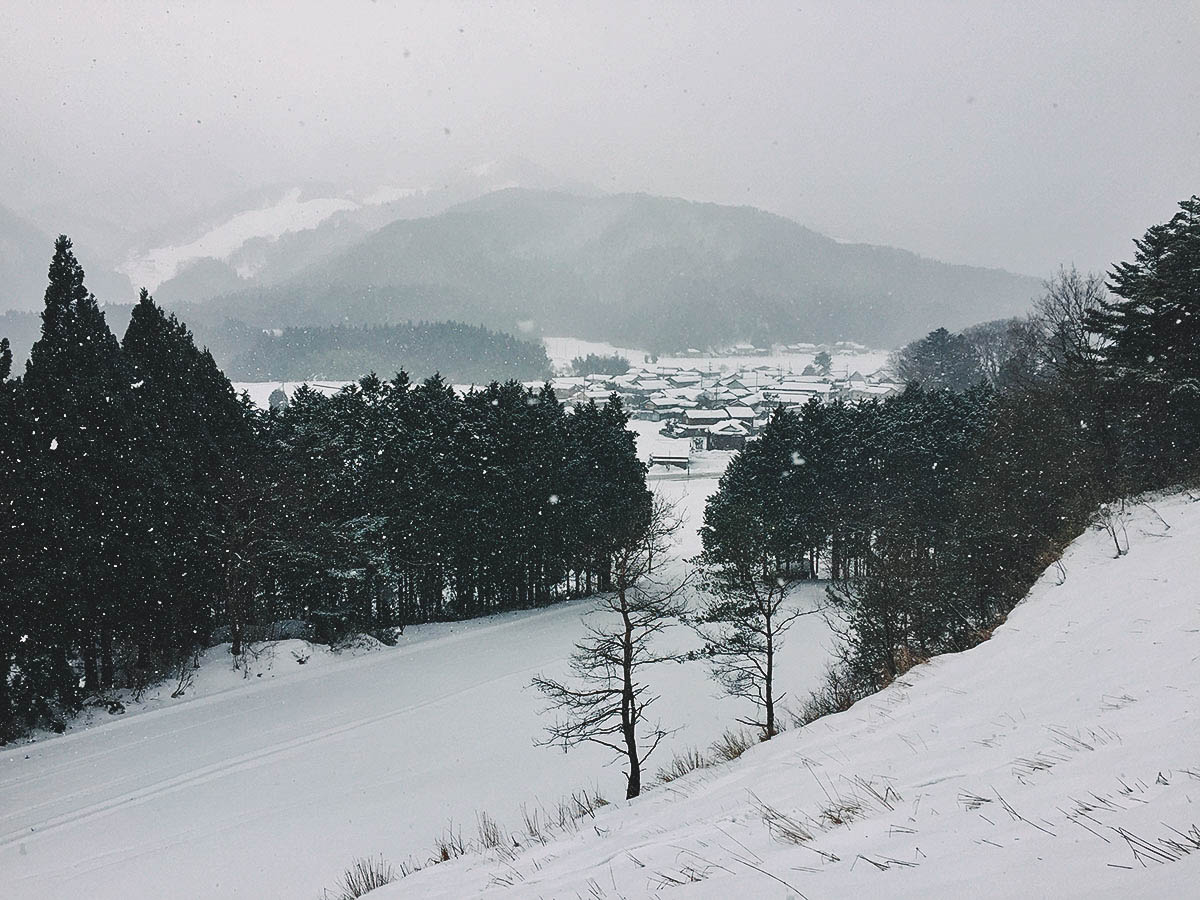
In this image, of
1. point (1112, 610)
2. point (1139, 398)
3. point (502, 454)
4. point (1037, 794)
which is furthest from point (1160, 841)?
point (502, 454)

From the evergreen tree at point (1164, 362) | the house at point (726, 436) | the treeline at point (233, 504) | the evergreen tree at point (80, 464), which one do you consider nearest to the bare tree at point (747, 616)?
the treeline at point (233, 504)

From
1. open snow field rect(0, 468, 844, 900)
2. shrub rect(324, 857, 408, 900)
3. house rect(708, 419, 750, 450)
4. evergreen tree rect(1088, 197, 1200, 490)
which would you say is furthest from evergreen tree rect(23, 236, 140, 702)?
house rect(708, 419, 750, 450)

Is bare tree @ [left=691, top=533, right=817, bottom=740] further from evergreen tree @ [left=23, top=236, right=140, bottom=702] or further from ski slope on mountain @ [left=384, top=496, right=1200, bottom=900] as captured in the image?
evergreen tree @ [left=23, top=236, right=140, bottom=702]

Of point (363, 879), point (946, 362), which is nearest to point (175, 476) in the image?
point (363, 879)

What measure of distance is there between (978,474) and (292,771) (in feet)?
105

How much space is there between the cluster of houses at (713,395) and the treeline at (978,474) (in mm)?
40401

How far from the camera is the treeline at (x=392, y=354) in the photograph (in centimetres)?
17988

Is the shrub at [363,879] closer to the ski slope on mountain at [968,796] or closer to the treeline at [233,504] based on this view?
the ski slope on mountain at [968,796]

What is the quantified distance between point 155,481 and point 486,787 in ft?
52.0

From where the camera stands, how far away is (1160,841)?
2.46m

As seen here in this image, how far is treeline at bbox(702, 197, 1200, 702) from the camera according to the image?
18.1 m

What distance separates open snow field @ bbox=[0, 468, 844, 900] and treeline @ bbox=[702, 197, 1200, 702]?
6.33 m

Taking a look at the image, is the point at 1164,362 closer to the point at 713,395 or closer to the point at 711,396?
the point at 711,396

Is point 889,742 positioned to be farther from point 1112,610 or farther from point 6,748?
point 6,748
